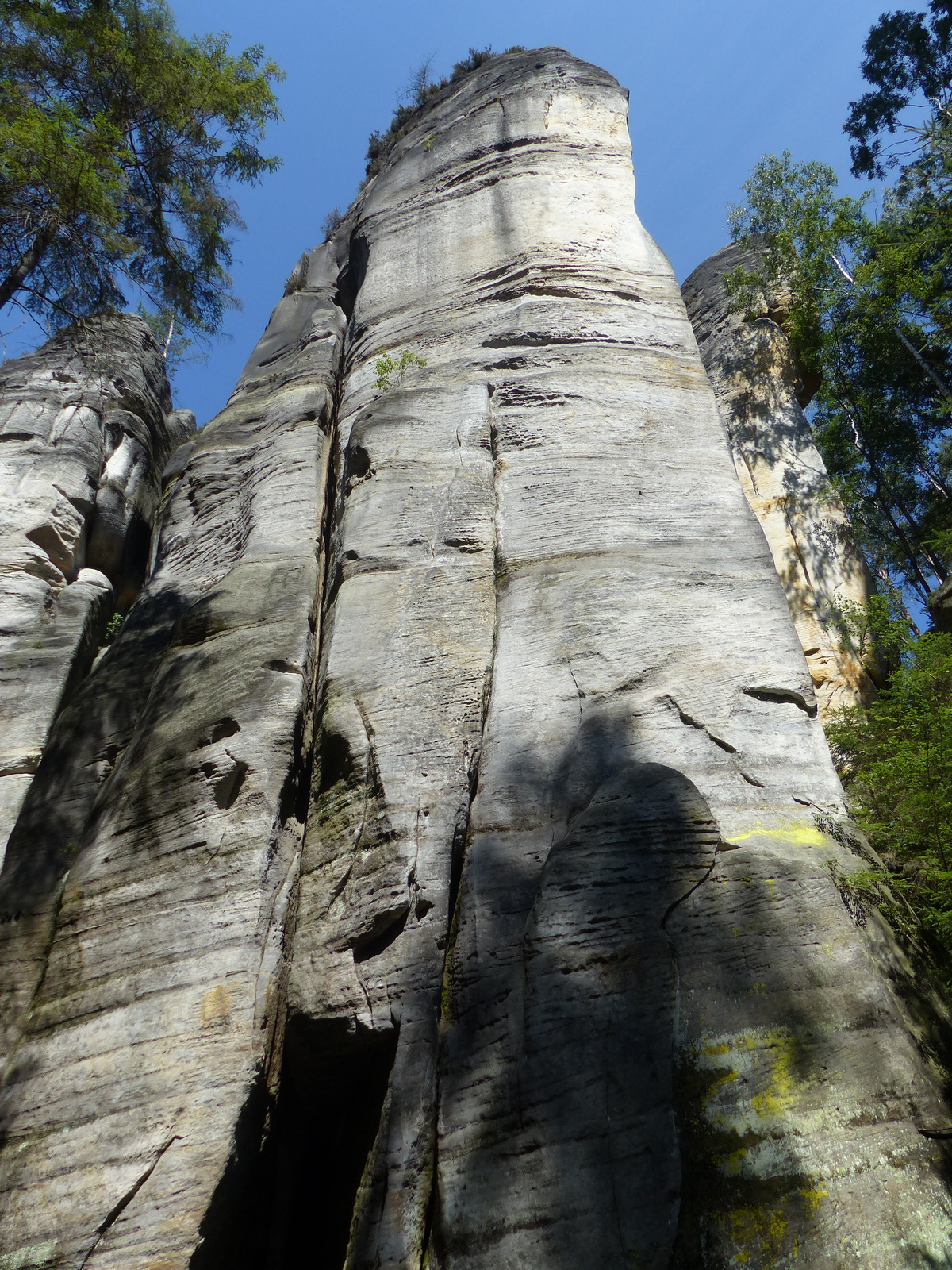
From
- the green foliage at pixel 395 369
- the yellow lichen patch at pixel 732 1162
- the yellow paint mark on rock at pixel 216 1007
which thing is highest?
the green foliage at pixel 395 369

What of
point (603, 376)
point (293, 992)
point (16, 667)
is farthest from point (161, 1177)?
point (603, 376)

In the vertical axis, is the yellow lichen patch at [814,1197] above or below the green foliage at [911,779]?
below

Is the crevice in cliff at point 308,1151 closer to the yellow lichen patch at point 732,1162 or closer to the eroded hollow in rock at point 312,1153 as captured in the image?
the eroded hollow in rock at point 312,1153

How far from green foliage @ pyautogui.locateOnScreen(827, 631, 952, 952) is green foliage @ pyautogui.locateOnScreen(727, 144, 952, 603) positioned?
378 cm

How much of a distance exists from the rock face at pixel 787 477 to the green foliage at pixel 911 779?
0.79 meters

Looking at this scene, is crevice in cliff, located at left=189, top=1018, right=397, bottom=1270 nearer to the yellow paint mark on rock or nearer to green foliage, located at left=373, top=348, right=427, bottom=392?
the yellow paint mark on rock

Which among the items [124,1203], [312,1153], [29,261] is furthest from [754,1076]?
[29,261]

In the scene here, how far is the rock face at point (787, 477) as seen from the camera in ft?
22.4

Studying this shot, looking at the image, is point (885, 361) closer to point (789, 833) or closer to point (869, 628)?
point (869, 628)

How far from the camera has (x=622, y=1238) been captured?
9.29 feet

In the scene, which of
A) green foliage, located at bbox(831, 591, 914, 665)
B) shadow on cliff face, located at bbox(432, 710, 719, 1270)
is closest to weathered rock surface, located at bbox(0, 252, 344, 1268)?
shadow on cliff face, located at bbox(432, 710, 719, 1270)

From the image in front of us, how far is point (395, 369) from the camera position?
7582 mm

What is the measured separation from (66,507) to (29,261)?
6.95ft

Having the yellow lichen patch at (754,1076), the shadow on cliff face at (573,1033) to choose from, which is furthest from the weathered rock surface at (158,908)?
the yellow lichen patch at (754,1076)
